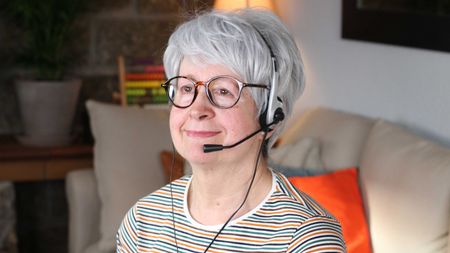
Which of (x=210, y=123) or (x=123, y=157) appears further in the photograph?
(x=123, y=157)

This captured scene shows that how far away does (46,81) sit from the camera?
3.50 meters

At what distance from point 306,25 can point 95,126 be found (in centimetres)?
95

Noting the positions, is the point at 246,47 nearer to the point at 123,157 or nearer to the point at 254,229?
the point at 254,229

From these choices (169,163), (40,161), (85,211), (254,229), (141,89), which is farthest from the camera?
(141,89)

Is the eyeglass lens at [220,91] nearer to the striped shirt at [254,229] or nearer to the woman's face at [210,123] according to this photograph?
the woman's face at [210,123]

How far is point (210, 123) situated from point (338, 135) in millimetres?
1405

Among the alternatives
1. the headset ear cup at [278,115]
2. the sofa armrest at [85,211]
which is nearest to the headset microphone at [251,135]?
the headset ear cup at [278,115]

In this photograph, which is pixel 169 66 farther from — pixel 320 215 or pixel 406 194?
pixel 406 194

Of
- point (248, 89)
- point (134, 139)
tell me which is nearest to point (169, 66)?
point (248, 89)

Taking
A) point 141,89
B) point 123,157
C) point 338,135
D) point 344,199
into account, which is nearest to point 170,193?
point 344,199

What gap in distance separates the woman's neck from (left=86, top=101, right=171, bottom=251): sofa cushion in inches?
57.3

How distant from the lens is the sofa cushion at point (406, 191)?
212cm

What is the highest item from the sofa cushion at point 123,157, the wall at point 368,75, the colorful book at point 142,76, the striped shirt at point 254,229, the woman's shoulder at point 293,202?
the woman's shoulder at point 293,202

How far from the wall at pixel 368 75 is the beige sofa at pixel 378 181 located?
107 millimetres
